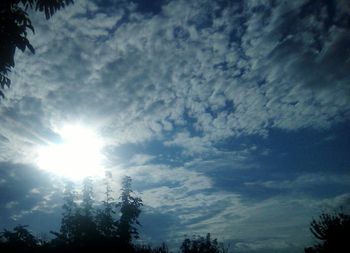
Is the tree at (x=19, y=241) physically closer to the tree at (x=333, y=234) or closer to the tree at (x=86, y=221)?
the tree at (x=86, y=221)

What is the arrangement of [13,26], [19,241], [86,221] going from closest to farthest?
[13,26] < [19,241] < [86,221]

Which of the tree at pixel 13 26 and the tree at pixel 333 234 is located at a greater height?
the tree at pixel 13 26

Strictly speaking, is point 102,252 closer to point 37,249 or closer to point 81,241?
point 81,241

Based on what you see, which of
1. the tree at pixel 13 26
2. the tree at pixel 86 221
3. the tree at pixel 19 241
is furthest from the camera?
the tree at pixel 86 221

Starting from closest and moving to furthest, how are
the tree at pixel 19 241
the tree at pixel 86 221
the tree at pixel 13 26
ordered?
the tree at pixel 13 26 < the tree at pixel 19 241 < the tree at pixel 86 221

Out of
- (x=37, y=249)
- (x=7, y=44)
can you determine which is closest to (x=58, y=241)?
(x=37, y=249)

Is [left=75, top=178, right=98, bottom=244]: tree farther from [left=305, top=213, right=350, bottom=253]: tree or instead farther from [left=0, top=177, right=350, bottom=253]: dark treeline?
[left=305, top=213, right=350, bottom=253]: tree

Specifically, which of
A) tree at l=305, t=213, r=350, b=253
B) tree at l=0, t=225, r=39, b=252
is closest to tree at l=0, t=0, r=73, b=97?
tree at l=0, t=225, r=39, b=252

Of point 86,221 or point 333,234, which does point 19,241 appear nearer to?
point 86,221

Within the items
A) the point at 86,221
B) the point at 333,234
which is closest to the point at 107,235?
the point at 86,221

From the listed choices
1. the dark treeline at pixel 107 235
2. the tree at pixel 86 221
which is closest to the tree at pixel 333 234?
the dark treeline at pixel 107 235

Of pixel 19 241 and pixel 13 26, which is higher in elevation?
pixel 13 26

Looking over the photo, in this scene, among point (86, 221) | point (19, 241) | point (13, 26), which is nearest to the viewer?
point (13, 26)

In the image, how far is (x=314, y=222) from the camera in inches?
794
